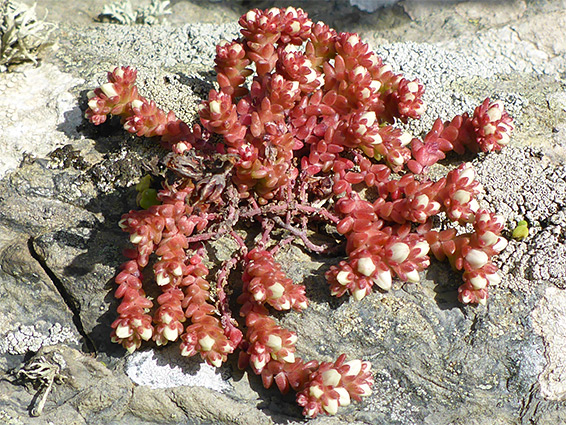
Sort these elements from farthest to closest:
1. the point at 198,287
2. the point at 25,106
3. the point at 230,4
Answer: the point at 230,4, the point at 25,106, the point at 198,287

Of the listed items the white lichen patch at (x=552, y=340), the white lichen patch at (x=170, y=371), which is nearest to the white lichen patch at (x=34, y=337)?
the white lichen patch at (x=170, y=371)

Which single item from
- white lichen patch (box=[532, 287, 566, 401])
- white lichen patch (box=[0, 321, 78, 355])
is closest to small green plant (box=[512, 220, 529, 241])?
white lichen patch (box=[532, 287, 566, 401])

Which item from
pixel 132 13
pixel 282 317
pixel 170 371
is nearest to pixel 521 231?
pixel 282 317

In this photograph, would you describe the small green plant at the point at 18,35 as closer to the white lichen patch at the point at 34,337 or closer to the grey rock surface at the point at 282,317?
the grey rock surface at the point at 282,317

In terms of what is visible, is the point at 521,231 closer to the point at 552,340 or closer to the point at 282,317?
the point at 552,340

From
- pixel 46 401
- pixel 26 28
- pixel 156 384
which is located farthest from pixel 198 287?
pixel 26 28

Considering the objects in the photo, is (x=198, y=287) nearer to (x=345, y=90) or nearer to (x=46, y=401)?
(x=46, y=401)

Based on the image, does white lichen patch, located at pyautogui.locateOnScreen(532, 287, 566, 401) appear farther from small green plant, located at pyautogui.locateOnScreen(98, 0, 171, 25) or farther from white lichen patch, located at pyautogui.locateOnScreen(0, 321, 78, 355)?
small green plant, located at pyautogui.locateOnScreen(98, 0, 171, 25)
